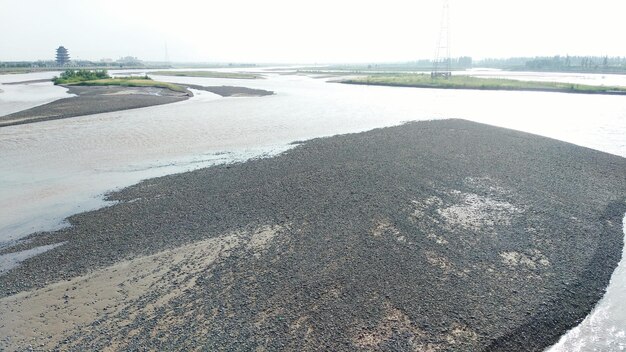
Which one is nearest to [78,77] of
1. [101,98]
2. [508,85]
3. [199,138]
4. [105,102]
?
[101,98]

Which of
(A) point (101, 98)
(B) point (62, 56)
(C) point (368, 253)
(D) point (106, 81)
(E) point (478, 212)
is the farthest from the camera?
(B) point (62, 56)

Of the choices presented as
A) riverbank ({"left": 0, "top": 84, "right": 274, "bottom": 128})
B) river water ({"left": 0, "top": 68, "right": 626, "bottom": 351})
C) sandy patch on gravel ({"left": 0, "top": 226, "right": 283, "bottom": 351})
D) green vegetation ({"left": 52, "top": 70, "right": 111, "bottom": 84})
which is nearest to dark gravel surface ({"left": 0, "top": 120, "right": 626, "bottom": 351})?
sandy patch on gravel ({"left": 0, "top": 226, "right": 283, "bottom": 351})

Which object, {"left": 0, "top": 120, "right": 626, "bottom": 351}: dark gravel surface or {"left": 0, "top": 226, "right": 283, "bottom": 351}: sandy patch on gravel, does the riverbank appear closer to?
{"left": 0, "top": 120, "right": 626, "bottom": 351}: dark gravel surface

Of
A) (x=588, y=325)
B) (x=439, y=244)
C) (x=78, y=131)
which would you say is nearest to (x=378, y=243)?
(x=439, y=244)

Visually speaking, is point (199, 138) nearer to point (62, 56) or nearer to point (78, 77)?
point (78, 77)

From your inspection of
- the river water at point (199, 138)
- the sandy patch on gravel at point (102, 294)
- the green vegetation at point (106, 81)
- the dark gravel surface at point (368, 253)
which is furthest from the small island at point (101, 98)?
the sandy patch on gravel at point (102, 294)
